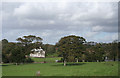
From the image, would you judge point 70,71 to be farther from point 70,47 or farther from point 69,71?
point 70,47

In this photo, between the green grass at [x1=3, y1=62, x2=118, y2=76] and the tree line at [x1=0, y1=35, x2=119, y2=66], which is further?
the tree line at [x1=0, y1=35, x2=119, y2=66]

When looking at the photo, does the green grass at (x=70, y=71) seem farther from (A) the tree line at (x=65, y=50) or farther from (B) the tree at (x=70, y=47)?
(B) the tree at (x=70, y=47)

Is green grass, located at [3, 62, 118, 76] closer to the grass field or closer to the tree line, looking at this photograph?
the grass field

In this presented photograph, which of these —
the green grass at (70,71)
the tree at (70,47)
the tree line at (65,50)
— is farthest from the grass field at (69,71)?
the tree at (70,47)

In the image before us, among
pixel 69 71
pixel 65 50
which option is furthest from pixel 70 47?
pixel 69 71

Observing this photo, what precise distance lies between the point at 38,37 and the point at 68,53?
954 inches

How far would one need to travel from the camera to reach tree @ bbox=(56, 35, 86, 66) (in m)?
44.2

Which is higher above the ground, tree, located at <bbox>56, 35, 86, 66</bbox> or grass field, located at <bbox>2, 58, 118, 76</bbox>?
tree, located at <bbox>56, 35, 86, 66</bbox>

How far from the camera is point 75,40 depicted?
46.1 m

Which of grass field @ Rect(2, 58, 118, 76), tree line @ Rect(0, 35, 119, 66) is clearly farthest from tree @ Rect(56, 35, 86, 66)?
grass field @ Rect(2, 58, 118, 76)

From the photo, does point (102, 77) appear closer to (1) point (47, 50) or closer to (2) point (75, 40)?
(2) point (75, 40)

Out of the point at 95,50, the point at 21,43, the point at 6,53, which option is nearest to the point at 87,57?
the point at 95,50

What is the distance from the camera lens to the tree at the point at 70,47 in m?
44.2

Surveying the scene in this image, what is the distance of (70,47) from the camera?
44688mm
